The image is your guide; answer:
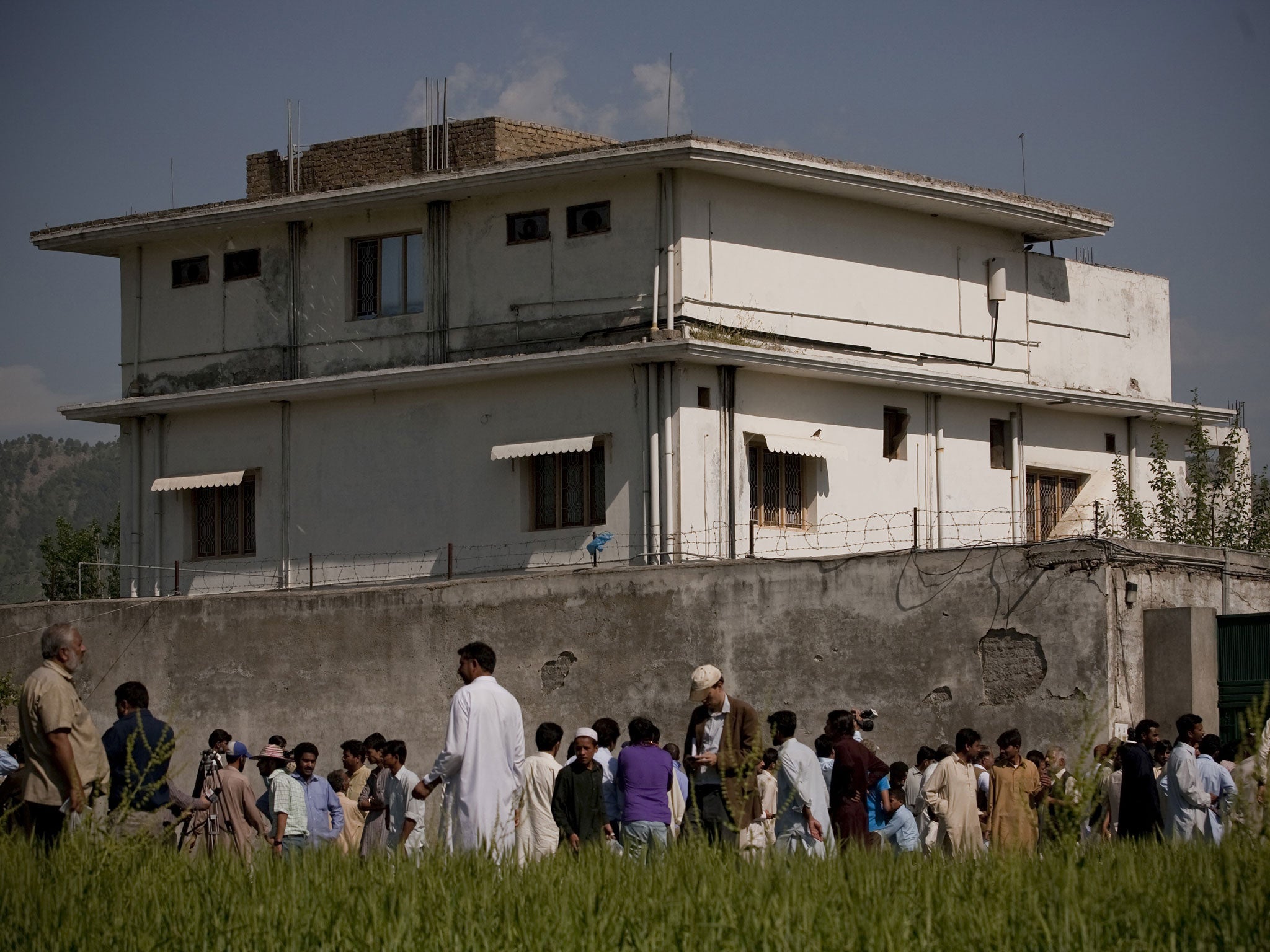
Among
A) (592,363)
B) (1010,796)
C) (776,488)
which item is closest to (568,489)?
(592,363)

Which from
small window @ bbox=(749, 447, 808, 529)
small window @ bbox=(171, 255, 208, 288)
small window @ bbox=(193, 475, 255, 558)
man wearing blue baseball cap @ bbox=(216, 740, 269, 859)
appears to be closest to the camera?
man wearing blue baseball cap @ bbox=(216, 740, 269, 859)

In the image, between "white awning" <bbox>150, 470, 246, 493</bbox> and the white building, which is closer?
the white building

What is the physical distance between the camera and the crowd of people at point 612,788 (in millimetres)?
10320

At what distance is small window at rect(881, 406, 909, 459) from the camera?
27.1 m

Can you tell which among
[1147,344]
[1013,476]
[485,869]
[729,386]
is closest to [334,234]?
[729,386]

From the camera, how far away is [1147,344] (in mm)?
31047

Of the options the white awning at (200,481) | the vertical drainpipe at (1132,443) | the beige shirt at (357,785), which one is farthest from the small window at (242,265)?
the vertical drainpipe at (1132,443)

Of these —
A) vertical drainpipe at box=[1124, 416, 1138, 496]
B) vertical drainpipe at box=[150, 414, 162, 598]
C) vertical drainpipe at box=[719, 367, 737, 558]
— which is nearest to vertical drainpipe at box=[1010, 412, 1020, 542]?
vertical drainpipe at box=[1124, 416, 1138, 496]

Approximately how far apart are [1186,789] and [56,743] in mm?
7579

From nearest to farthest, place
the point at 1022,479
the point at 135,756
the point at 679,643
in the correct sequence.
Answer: the point at 135,756
the point at 679,643
the point at 1022,479

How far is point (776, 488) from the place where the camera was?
2603 centimetres

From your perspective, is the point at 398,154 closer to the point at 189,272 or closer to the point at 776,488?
the point at 189,272

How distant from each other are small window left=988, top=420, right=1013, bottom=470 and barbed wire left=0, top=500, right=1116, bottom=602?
2.71 feet

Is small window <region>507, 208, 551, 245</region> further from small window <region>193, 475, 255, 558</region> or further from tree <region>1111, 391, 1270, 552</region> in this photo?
tree <region>1111, 391, 1270, 552</region>
